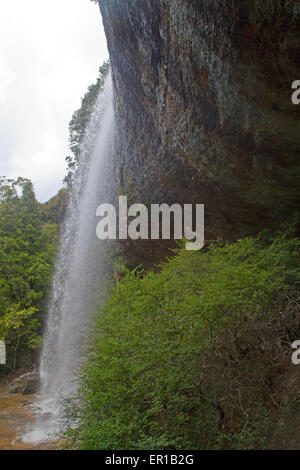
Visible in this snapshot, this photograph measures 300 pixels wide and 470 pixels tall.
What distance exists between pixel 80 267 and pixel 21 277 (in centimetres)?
618

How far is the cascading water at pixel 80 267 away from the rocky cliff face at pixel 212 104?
12.4 ft

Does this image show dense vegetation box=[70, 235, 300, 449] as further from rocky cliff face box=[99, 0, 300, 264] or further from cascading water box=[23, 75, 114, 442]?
Result: cascading water box=[23, 75, 114, 442]

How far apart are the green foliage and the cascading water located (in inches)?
88.4

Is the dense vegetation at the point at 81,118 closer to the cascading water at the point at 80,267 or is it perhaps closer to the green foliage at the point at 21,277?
the green foliage at the point at 21,277

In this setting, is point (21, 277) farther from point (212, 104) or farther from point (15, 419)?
point (212, 104)

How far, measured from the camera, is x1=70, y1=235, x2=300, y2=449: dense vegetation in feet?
16.7

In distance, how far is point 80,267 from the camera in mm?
15047

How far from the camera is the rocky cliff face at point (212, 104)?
5039 millimetres

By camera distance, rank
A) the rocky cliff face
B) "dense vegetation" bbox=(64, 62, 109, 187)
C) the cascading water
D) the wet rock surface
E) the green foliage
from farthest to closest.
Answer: "dense vegetation" bbox=(64, 62, 109, 187) → the green foliage → the cascading water → the wet rock surface → the rocky cliff face

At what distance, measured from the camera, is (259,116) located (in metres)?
5.96

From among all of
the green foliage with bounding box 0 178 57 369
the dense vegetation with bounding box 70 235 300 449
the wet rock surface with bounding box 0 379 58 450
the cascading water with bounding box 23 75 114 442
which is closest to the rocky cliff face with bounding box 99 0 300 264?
the dense vegetation with bounding box 70 235 300 449

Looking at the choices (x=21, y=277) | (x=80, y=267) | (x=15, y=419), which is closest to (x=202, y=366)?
(x=15, y=419)
